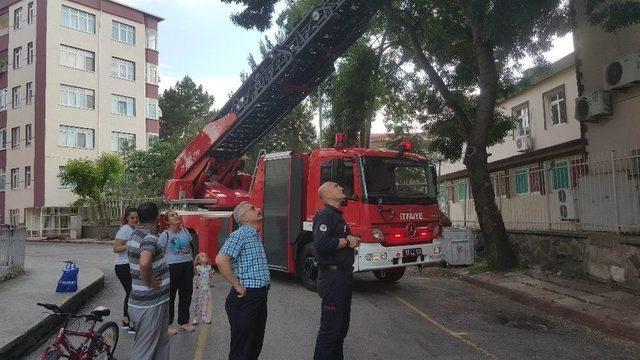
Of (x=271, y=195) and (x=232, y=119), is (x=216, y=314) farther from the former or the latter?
(x=232, y=119)

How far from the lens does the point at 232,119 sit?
12.6 meters

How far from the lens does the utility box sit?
13.1m

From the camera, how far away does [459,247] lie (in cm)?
1318

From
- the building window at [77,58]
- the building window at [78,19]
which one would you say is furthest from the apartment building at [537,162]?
the building window at [78,19]

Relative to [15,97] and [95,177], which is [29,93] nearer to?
[15,97]

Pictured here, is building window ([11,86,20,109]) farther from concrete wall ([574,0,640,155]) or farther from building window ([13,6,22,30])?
concrete wall ([574,0,640,155])

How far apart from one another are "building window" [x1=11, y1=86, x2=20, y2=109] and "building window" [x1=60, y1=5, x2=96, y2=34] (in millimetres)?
5896

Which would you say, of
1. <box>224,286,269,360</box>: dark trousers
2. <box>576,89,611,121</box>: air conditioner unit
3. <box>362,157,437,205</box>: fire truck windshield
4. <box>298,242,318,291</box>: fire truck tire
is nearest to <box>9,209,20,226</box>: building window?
<box>298,242,318,291</box>: fire truck tire

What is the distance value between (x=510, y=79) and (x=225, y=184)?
8.38 m

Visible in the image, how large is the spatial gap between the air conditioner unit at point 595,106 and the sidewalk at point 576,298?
3.83 meters

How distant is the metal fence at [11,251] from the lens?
10859mm

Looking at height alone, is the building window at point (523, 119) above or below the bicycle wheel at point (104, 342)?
above

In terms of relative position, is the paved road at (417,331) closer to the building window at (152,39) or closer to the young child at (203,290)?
the young child at (203,290)

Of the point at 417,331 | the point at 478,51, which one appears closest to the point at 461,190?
the point at 478,51
